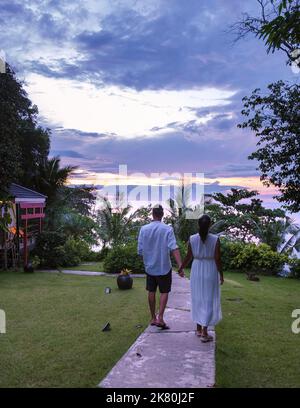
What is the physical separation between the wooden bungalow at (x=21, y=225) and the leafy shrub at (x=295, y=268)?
9578 mm

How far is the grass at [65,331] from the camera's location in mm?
4695


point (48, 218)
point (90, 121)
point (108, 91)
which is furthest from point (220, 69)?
point (48, 218)

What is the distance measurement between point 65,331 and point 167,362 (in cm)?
239

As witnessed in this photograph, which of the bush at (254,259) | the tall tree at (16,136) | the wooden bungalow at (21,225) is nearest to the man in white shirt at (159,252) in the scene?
the wooden bungalow at (21,225)

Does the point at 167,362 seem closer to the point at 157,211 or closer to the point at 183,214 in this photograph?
the point at 157,211

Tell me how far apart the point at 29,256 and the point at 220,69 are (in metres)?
9.86

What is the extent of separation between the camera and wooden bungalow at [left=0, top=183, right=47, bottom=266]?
14812mm

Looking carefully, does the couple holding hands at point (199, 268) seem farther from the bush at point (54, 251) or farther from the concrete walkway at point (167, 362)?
the bush at point (54, 251)

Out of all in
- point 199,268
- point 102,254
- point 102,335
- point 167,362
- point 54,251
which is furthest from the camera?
point 102,254

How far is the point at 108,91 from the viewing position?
14.0 m

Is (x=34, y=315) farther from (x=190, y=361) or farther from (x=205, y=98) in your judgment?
(x=205, y=98)

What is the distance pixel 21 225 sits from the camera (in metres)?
15.8

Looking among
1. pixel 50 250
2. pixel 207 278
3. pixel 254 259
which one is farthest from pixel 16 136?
pixel 207 278

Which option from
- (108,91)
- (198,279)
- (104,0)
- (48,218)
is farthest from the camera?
(48,218)
